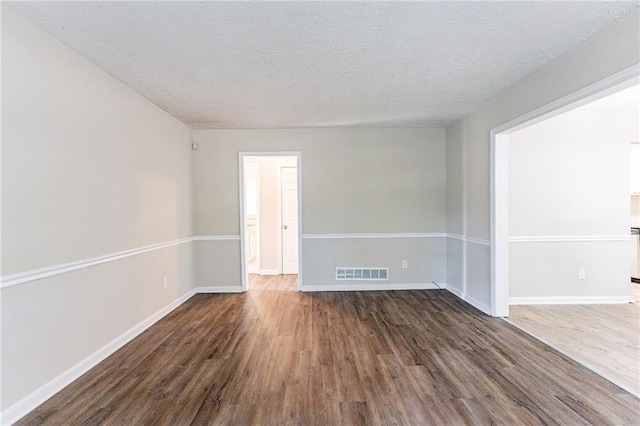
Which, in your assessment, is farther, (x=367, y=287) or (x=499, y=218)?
(x=367, y=287)

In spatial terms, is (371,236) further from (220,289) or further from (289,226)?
(220,289)

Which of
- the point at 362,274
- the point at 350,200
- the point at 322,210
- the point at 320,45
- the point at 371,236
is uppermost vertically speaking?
the point at 320,45

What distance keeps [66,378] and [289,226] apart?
405 cm

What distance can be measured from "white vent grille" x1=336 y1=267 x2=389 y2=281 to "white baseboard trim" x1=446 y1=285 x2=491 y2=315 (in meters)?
0.95

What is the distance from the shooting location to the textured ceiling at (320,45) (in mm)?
1810

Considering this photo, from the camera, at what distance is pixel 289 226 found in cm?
592

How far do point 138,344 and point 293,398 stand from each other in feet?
5.67

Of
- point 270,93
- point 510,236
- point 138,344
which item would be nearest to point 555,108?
point 510,236

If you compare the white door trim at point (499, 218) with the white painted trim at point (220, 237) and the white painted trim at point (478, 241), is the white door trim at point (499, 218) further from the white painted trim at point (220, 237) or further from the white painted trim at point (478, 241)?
the white painted trim at point (220, 237)

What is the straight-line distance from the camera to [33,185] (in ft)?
6.35

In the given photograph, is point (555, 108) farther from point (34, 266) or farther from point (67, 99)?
point (34, 266)

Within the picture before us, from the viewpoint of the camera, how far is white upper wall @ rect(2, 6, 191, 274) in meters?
1.82

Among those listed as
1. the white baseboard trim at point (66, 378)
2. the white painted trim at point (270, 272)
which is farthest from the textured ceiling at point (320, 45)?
the white painted trim at point (270, 272)

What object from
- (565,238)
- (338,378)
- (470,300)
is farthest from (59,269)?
(565,238)
